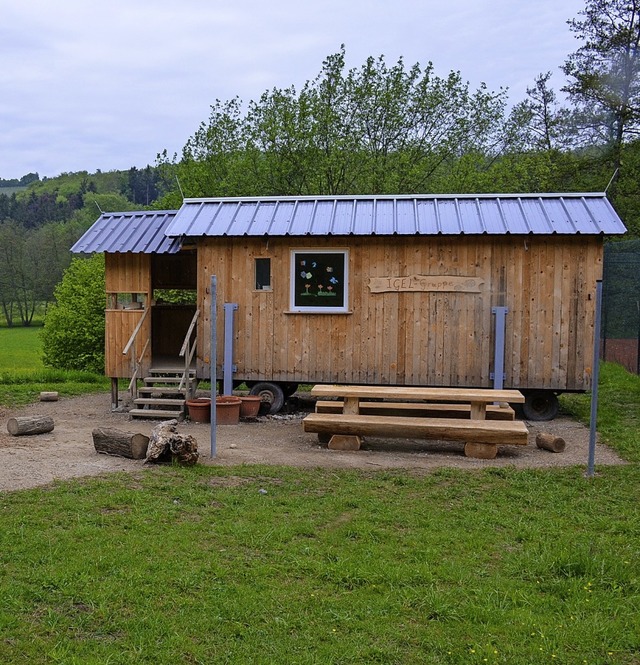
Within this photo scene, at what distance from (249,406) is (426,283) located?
3.27 meters

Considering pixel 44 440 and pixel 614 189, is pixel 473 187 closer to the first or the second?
pixel 614 189

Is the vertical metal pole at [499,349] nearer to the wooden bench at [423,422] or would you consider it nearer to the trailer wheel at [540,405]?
the trailer wheel at [540,405]

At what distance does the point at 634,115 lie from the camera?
1967 cm

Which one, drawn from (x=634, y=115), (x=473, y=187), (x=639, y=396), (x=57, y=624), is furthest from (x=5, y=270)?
(x=57, y=624)

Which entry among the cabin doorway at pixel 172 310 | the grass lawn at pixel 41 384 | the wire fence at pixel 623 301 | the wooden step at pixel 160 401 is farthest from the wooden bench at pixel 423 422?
the wire fence at pixel 623 301

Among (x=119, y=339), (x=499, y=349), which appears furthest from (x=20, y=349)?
(x=499, y=349)

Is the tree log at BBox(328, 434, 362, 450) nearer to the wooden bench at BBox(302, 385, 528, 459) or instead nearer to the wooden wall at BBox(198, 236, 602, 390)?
the wooden bench at BBox(302, 385, 528, 459)

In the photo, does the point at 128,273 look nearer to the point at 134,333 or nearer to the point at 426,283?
the point at 134,333

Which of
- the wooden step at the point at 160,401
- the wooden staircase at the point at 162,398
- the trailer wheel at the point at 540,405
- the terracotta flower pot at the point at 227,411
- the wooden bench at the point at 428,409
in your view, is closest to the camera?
the wooden bench at the point at 428,409

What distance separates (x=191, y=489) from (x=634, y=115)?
18796 millimetres

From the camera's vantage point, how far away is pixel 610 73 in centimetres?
2044

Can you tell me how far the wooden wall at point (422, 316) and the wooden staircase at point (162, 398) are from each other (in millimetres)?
474

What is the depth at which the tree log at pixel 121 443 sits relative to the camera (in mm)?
7203

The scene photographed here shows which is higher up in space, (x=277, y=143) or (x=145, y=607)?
(x=277, y=143)
